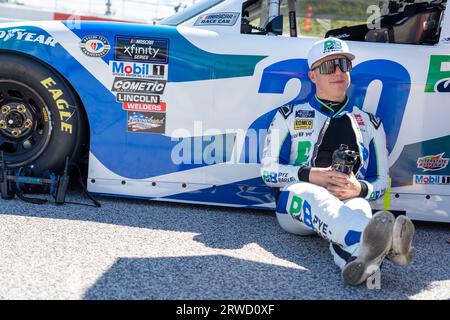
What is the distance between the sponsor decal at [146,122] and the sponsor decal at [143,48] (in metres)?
0.33

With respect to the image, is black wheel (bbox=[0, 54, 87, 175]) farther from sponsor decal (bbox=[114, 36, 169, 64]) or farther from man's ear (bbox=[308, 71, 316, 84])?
man's ear (bbox=[308, 71, 316, 84])

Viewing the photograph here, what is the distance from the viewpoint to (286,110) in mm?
2814

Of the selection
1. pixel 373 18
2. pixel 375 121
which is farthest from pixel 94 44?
pixel 373 18

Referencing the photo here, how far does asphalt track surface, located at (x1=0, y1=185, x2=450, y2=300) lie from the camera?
6.22 ft

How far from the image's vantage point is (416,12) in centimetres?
322

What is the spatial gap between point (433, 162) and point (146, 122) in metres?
1.80

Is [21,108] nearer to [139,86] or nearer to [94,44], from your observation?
[94,44]

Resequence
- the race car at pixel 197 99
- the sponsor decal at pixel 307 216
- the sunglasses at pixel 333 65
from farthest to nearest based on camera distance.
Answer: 1. the race car at pixel 197 99
2. the sunglasses at pixel 333 65
3. the sponsor decal at pixel 307 216

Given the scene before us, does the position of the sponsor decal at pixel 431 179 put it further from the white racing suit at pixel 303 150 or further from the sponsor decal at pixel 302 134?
the sponsor decal at pixel 302 134

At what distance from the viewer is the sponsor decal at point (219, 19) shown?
3027 millimetres

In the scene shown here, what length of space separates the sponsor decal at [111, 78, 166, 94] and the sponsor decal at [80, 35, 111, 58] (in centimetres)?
20

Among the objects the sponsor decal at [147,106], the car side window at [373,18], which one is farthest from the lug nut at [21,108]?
the car side window at [373,18]

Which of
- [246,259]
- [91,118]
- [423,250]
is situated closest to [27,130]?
[91,118]
